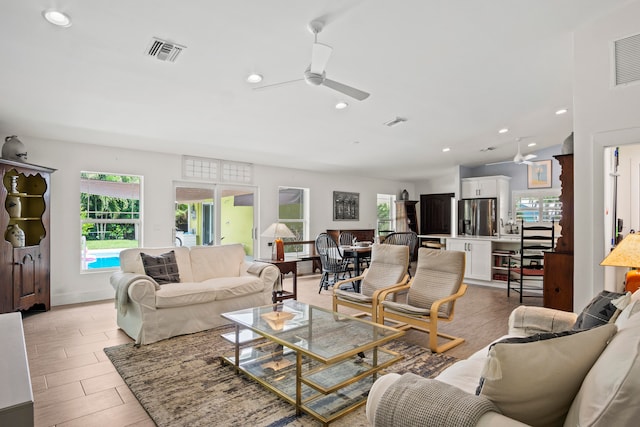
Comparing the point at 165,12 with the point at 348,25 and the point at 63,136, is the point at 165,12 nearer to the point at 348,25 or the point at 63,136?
the point at 348,25

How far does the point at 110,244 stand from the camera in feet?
18.1

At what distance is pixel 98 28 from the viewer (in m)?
2.37

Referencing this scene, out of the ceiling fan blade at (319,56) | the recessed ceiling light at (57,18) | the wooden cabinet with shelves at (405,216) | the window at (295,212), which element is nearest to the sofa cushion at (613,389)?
the ceiling fan blade at (319,56)

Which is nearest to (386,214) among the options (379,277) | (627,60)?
(379,277)

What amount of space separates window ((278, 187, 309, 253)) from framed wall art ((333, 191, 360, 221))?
35.0 inches

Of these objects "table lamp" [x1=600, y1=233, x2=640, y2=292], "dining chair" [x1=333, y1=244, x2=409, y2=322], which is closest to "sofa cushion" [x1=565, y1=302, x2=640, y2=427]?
"table lamp" [x1=600, y1=233, x2=640, y2=292]

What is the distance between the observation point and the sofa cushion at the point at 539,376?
109 centimetres

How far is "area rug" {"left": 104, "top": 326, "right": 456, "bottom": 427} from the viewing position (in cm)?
215

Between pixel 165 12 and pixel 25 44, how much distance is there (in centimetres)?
119

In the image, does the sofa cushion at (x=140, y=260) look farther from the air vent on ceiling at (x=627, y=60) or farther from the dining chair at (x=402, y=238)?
the air vent on ceiling at (x=627, y=60)

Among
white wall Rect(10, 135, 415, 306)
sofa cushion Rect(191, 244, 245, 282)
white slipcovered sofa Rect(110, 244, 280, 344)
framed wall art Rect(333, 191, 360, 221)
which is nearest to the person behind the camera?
white slipcovered sofa Rect(110, 244, 280, 344)

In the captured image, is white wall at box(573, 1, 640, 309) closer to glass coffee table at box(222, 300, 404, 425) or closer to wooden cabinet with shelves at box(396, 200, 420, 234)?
glass coffee table at box(222, 300, 404, 425)

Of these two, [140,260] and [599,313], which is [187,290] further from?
[599,313]

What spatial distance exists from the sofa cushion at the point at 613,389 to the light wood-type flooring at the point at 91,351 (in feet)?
7.41
